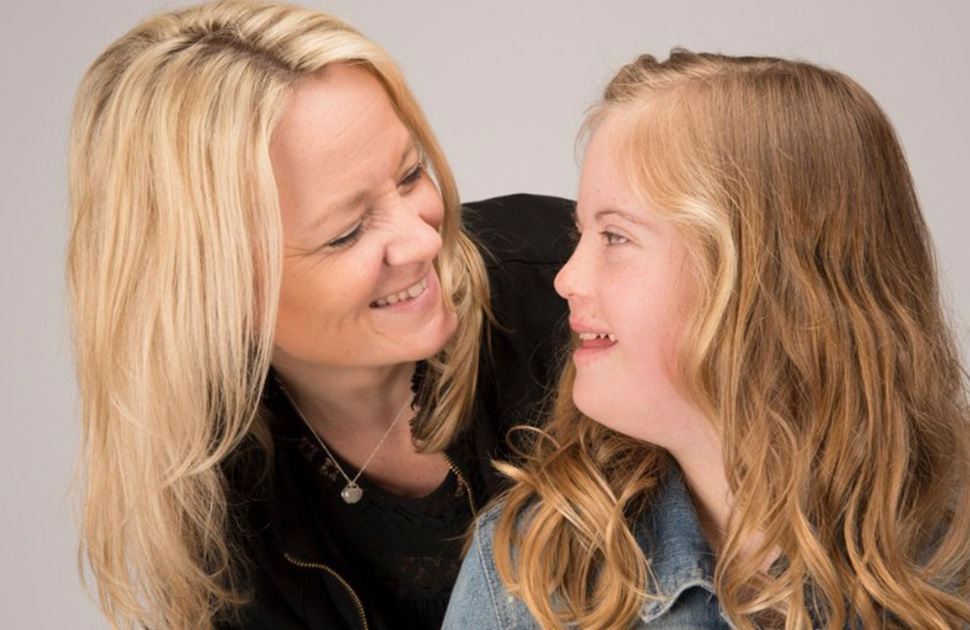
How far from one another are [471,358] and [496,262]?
215 millimetres

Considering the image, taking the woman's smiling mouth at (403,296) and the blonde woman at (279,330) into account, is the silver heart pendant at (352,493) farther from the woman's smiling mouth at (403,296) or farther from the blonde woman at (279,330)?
the woman's smiling mouth at (403,296)

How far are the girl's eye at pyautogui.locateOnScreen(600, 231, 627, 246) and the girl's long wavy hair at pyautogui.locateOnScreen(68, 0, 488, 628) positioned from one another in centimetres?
41

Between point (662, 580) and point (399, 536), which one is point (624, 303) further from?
point (399, 536)

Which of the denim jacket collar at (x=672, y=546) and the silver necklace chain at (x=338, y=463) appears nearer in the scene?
the denim jacket collar at (x=672, y=546)

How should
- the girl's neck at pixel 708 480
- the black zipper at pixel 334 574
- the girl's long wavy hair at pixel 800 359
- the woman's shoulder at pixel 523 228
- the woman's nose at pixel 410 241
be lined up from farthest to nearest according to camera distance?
1. the woman's shoulder at pixel 523 228
2. the black zipper at pixel 334 574
3. the woman's nose at pixel 410 241
4. the girl's neck at pixel 708 480
5. the girl's long wavy hair at pixel 800 359

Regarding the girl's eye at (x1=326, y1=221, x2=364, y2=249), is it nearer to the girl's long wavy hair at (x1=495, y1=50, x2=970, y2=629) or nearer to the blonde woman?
the blonde woman

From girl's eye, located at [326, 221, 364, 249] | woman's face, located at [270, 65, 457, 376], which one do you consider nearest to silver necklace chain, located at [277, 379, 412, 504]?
woman's face, located at [270, 65, 457, 376]

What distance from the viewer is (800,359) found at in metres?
1.76

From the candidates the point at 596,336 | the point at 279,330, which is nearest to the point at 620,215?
the point at 596,336

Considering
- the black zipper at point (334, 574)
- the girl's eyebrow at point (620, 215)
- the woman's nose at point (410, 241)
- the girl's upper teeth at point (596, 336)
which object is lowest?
the black zipper at point (334, 574)

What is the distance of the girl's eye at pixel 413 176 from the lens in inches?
79.7

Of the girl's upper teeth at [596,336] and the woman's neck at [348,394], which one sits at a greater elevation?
the girl's upper teeth at [596,336]

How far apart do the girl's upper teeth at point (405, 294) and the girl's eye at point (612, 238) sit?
33 cm

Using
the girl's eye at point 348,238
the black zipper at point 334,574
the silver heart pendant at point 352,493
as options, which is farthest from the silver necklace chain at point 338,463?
the girl's eye at point 348,238
